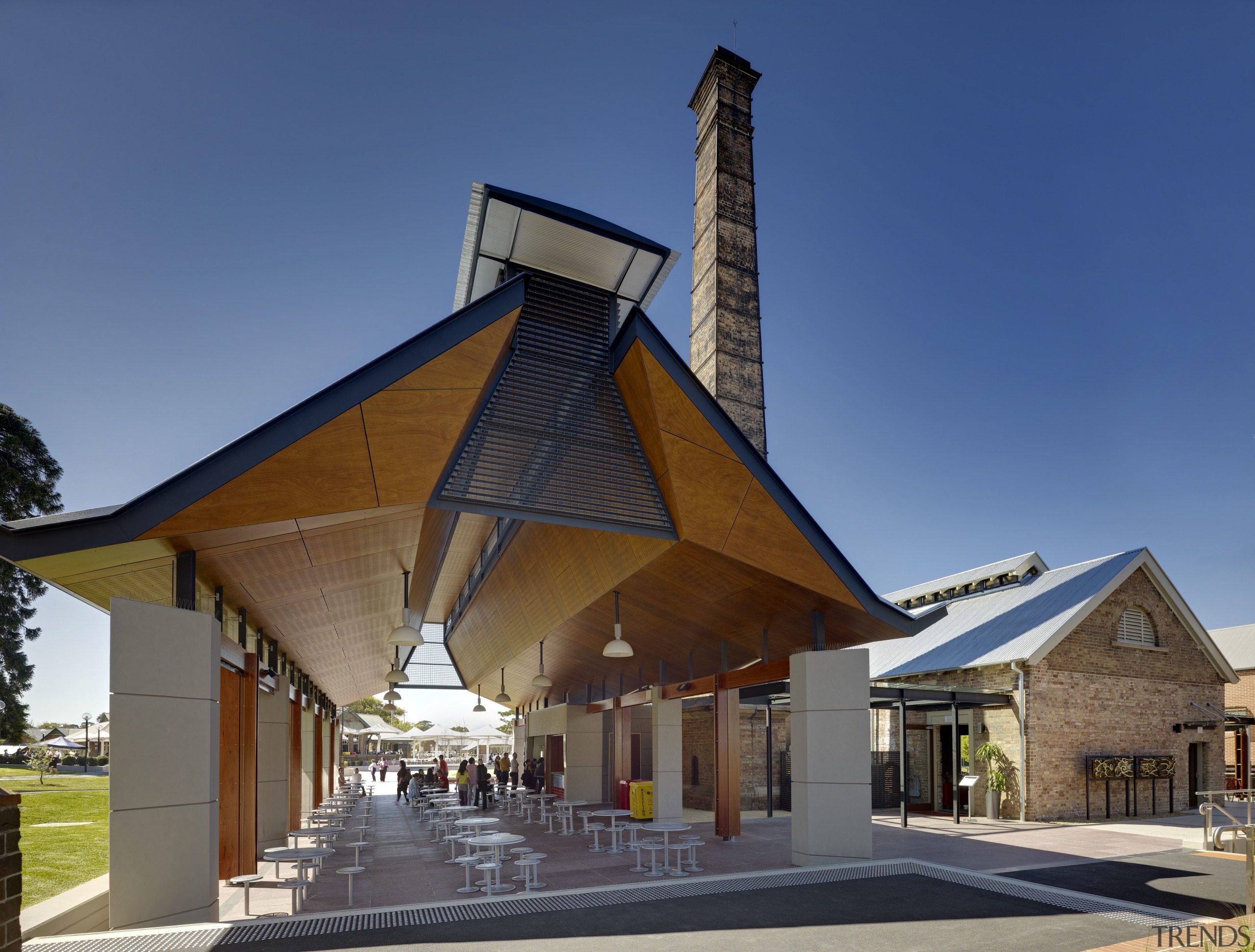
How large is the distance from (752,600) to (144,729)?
27.9 feet

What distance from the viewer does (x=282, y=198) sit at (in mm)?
11828

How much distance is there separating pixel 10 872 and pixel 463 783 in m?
21.2

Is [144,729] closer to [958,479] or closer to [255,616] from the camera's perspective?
[255,616]

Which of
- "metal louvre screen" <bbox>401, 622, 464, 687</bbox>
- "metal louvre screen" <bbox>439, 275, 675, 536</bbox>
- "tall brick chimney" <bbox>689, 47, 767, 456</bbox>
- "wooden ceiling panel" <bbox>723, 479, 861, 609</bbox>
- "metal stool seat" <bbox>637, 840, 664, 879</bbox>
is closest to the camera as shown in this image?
"metal louvre screen" <bbox>439, 275, 675, 536</bbox>

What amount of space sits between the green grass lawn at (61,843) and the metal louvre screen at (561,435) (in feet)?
18.7

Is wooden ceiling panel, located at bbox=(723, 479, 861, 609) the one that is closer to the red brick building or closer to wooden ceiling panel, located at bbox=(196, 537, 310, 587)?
wooden ceiling panel, located at bbox=(196, 537, 310, 587)

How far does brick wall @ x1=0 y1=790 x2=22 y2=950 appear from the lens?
386cm

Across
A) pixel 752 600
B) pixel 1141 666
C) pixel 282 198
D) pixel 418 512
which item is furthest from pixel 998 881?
pixel 1141 666

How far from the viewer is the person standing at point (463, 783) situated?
926 inches

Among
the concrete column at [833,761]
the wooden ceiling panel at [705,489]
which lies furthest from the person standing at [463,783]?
the wooden ceiling panel at [705,489]

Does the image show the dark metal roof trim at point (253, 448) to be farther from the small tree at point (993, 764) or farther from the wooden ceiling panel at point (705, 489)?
the small tree at point (993, 764)

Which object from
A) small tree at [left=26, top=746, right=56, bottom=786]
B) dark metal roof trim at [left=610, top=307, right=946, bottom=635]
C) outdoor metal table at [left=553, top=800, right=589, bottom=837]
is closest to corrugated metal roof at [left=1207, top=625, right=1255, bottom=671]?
outdoor metal table at [left=553, top=800, right=589, bottom=837]

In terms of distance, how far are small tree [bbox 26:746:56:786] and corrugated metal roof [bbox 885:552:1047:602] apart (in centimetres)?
3210

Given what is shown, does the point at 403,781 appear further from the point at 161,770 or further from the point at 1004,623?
the point at 161,770
